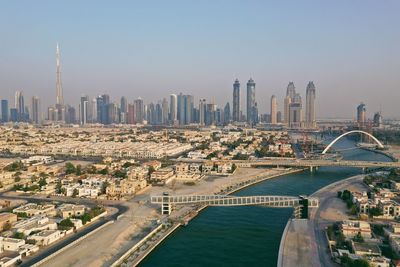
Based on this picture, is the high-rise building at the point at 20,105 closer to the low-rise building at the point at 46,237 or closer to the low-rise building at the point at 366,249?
the low-rise building at the point at 46,237

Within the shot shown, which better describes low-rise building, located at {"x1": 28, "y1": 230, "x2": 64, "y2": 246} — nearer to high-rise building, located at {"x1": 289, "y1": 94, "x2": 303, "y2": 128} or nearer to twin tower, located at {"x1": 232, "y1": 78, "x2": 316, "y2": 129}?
twin tower, located at {"x1": 232, "y1": 78, "x2": 316, "y2": 129}

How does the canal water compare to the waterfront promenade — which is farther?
the canal water

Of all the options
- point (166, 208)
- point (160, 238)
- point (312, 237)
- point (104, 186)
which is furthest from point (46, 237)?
point (312, 237)

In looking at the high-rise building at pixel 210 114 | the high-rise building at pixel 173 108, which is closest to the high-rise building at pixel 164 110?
the high-rise building at pixel 173 108

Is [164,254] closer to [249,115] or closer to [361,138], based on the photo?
[361,138]

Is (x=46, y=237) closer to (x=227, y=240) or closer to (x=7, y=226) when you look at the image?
(x=7, y=226)

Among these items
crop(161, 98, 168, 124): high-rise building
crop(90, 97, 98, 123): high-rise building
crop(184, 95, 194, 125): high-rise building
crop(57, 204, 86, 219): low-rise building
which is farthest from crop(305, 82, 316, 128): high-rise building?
crop(57, 204, 86, 219): low-rise building

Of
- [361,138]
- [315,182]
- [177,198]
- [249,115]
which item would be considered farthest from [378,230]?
[249,115]
